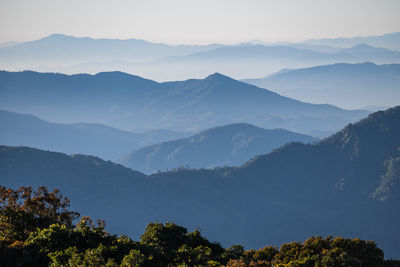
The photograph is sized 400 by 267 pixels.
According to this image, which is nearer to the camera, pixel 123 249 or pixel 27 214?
pixel 123 249


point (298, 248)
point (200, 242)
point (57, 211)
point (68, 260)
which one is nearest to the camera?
point (68, 260)

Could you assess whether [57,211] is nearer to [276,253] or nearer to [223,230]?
[276,253]

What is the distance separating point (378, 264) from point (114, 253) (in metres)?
19.4

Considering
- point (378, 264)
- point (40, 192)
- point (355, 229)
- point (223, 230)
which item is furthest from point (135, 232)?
point (378, 264)

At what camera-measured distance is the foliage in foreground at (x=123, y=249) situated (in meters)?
26.8

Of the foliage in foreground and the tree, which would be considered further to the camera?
the tree

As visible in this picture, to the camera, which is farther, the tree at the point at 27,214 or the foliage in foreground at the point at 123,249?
the tree at the point at 27,214

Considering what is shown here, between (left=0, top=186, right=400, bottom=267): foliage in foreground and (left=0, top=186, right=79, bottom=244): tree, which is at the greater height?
(left=0, top=186, right=79, bottom=244): tree

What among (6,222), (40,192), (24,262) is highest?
(40,192)

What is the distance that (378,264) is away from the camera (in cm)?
3484

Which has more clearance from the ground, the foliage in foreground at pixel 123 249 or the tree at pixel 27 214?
the tree at pixel 27 214

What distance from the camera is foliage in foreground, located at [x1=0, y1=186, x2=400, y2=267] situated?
26.8 m

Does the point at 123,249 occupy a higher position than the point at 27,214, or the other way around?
the point at 27,214

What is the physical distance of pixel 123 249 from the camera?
1192 inches
